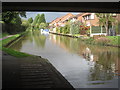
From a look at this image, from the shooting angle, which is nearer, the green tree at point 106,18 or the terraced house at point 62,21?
the green tree at point 106,18

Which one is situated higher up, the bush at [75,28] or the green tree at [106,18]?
the green tree at [106,18]

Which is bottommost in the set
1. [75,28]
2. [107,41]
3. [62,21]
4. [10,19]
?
[107,41]

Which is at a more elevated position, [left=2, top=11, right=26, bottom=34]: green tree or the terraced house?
the terraced house

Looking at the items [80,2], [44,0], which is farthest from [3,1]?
[80,2]

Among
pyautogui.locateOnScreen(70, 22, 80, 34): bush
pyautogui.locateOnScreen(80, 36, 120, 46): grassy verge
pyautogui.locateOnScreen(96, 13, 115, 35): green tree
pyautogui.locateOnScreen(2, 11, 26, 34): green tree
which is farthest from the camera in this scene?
pyautogui.locateOnScreen(70, 22, 80, 34): bush

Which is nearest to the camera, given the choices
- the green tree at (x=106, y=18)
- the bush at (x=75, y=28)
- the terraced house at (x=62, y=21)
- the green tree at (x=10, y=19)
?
the green tree at (x=10, y=19)

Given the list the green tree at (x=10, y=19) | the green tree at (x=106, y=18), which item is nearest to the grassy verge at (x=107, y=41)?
the green tree at (x=106, y=18)

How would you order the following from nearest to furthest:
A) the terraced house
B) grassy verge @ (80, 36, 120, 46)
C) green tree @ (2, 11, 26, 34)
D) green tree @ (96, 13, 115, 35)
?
green tree @ (2, 11, 26, 34)
grassy verge @ (80, 36, 120, 46)
green tree @ (96, 13, 115, 35)
the terraced house

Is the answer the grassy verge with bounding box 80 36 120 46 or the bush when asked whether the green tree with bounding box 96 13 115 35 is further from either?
the bush

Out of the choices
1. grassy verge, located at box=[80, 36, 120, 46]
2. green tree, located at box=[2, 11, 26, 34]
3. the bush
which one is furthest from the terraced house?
grassy verge, located at box=[80, 36, 120, 46]

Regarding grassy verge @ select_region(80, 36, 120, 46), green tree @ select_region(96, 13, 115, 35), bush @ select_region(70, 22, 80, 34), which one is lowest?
grassy verge @ select_region(80, 36, 120, 46)

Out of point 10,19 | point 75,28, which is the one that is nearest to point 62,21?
point 75,28

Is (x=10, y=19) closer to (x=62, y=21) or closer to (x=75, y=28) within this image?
(x=75, y=28)

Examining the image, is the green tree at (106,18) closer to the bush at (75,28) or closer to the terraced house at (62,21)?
the bush at (75,28)
